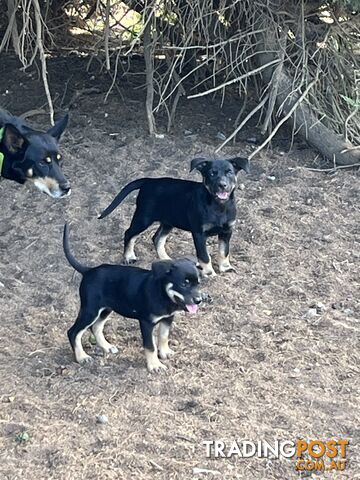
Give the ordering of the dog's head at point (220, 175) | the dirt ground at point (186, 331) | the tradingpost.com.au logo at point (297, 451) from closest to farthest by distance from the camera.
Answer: the tradingpost.com.au logo at point (297, 451), the dirt ground at point (186, 331), the dog's head at point (220, 175)

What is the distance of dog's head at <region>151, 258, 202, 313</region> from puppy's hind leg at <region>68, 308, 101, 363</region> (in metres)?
0.51

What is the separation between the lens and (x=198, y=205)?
6.43m

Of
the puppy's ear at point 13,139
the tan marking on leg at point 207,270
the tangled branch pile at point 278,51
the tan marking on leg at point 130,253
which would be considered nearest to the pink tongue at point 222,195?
the tan marking on leg at point 207,270

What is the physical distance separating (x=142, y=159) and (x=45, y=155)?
8.72 ft

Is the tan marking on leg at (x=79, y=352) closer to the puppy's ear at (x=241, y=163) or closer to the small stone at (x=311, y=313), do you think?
the small stone at (x=311, y=313)

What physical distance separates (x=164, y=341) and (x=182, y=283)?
1.77ft

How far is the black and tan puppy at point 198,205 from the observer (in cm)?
632

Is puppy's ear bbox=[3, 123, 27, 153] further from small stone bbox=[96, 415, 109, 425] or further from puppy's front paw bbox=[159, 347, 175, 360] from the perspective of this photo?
small stone bbox=[96, 415, 109, 425]

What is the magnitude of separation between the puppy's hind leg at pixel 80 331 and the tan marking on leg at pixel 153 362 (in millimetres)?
379

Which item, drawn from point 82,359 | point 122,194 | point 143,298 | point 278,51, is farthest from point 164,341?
point 278,51

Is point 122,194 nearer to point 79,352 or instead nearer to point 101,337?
point 101,337

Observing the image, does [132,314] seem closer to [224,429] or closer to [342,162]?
[224,429]

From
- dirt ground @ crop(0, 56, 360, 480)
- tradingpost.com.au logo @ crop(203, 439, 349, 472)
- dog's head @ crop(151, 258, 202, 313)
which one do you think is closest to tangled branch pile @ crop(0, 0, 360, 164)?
dirt ground @ crop(0, 56, 360, 480)

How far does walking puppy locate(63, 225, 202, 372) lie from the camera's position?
5.10 metres
